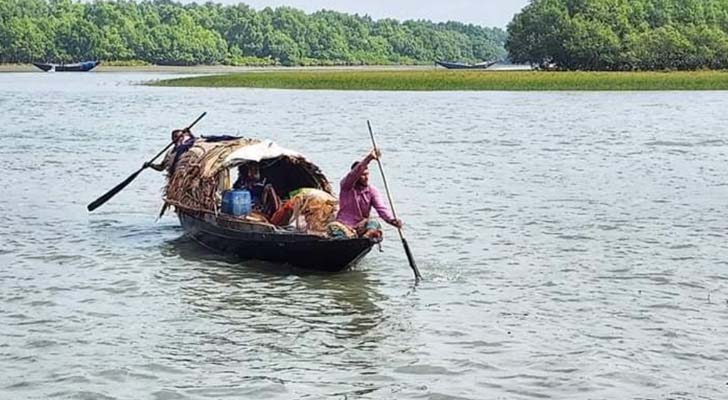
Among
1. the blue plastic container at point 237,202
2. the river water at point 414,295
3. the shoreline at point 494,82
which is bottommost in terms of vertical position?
the shoreline at point 494,82

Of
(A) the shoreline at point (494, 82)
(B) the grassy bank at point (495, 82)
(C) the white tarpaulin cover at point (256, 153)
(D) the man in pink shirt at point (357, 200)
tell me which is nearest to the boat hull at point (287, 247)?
(D) the man in pink shirt at point (357, 200)

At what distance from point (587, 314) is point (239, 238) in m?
5.46

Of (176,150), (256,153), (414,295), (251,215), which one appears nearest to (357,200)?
(414,295)

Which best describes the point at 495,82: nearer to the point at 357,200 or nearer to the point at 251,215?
the point at 251,215

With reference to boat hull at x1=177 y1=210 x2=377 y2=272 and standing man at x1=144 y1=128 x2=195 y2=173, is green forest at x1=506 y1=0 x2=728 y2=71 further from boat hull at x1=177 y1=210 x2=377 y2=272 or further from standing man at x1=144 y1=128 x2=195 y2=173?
boat hull at x1=177 y1=210 x2=377 y2=272

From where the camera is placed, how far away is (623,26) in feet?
358

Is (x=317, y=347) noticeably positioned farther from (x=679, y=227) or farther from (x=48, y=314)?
(x=679, y=227)

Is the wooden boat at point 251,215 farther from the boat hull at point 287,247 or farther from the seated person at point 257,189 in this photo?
the seated person at point 257,189

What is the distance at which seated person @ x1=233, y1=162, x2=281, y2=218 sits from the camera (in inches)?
773

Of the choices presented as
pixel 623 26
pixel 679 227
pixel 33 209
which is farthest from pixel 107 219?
pixel 623 26

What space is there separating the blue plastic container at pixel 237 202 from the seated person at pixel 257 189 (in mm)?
603

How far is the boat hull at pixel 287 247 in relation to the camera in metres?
16.7

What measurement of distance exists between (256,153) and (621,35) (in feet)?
303

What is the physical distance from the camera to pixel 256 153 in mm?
19812
